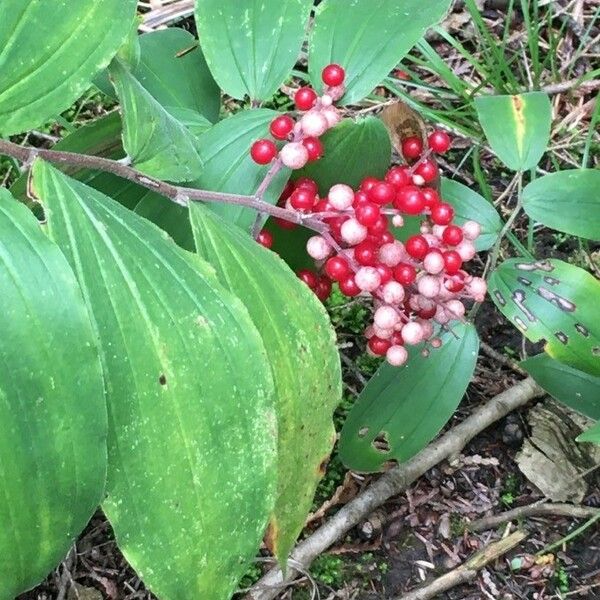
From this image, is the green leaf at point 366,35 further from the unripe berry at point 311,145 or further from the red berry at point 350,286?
the red berry at point 350,286

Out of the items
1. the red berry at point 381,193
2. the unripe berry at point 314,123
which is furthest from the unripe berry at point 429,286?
the unripe berry at point 314,123

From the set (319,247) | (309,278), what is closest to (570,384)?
(309,278)

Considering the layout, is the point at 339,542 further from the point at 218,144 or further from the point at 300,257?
the point at 218,144

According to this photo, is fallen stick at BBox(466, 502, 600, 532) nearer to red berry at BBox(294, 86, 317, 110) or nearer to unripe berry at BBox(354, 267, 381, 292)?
unripe berry at BBox(354, 267, 381, 292)

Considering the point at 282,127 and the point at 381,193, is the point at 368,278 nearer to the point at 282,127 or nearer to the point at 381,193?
the point at 381,193

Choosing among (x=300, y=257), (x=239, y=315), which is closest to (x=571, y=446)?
(x=300, y=257)

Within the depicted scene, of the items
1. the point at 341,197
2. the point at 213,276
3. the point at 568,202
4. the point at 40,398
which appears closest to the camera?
the point at 40,398
